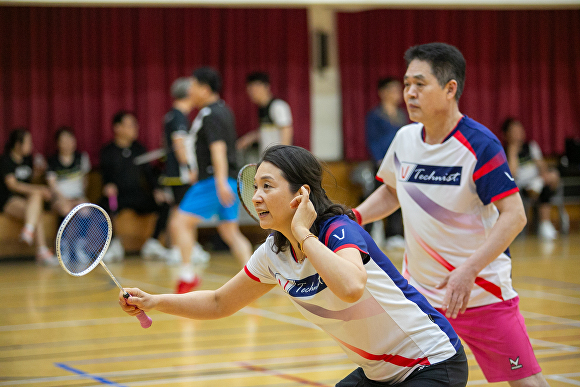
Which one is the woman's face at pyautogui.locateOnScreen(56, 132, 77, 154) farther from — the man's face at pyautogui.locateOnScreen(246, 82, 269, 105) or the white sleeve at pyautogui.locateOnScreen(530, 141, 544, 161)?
the white sleeve at pyautogui.locateOnScreen(530, 141, 544, 161)

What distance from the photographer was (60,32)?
10641 mm

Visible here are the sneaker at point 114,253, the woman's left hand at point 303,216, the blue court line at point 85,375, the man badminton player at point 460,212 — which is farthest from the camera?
the sneaker at point 114,253

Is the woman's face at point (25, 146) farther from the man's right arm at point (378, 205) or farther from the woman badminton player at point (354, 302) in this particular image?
the woman badminton player at point (354, 302)

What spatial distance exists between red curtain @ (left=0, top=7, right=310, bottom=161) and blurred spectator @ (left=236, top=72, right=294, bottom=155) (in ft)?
4.07

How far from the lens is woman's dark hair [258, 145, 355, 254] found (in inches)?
94.0

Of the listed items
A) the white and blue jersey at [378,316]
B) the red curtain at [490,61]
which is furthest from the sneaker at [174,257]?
the white and blue jersey at [378,316]

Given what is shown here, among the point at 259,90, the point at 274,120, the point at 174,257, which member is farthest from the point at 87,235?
the point at 274,120

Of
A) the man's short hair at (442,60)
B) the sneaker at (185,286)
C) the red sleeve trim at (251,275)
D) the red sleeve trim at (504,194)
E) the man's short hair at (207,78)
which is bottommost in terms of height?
the sneaker at (185,286)

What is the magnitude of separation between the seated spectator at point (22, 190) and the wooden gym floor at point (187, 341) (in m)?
1.92

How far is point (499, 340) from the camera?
3006mm

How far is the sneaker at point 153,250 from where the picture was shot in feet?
33.0

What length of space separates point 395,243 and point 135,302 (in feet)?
26.2

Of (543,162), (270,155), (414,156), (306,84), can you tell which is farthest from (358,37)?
(270,155)

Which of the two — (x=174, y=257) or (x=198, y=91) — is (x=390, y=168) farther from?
(x=174, y=257)
